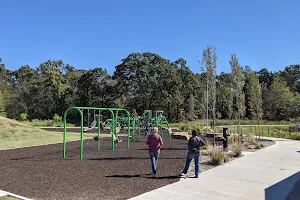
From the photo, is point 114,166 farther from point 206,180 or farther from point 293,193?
point 293,193

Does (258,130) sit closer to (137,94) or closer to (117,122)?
(117,122)

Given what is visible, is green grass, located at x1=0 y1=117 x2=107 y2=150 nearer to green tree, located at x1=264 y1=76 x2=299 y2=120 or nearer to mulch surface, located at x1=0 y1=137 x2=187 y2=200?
mulch surface, located at x1=0 y1=137 x2=187 y2=200

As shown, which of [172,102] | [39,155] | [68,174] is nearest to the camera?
[68,174]

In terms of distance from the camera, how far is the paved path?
5966mm

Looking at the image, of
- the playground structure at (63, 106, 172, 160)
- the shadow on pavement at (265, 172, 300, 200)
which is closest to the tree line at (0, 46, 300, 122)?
the playground structure at (63, 106, 172, 160)

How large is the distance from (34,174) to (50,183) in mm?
1376

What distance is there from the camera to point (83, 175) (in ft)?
26.3

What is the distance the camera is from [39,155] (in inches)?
468

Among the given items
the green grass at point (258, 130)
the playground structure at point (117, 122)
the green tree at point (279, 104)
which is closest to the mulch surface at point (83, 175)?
the playground structure at point (117, 122)

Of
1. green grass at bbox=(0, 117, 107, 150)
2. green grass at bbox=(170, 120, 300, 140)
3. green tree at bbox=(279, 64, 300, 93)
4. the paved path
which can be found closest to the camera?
the paved path

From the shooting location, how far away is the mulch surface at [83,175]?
6.24 m

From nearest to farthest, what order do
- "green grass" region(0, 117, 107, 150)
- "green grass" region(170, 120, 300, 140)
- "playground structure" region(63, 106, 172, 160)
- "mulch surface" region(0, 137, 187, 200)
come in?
"mulch surface" region(0, 137, 187, 200)
"playground structure" region(63, 106, 172, 160)
"green grass" region(0, 117, 107, 150)
"green grass" region(170, 120, 300, 140)

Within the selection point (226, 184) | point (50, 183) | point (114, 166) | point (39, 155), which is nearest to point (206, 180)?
point (226, 184)

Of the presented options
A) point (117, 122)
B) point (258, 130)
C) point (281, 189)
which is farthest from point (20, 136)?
point (258, 130)
